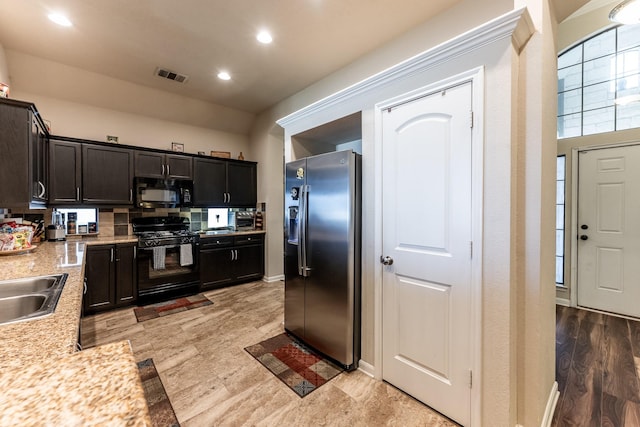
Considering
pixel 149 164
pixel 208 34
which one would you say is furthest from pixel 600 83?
pixel 149 164

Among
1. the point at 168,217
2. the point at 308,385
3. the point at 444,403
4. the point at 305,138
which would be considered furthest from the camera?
the point at 168,217

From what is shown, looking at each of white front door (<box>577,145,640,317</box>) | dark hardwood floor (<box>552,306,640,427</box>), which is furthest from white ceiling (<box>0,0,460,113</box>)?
dark hardwood floor (<box>552,306,640,427</box>)

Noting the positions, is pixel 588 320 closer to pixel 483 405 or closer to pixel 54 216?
pixel 483 405

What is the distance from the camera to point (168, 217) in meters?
4.40

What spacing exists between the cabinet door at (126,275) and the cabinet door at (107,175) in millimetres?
708

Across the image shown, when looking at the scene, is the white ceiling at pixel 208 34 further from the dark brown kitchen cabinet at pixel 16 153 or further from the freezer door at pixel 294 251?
the freezer door at pixel 294 251

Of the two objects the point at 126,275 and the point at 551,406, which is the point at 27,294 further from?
the point at 551,406

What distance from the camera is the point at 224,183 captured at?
4.75m

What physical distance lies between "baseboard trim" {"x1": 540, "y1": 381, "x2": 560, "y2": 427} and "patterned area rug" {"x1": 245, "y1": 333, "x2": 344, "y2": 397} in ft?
4.46

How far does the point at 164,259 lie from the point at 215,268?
0.76m

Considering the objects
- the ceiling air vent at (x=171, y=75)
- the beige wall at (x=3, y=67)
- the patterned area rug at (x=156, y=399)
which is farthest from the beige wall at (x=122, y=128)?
the patterned area rug at (x=156, y=399)

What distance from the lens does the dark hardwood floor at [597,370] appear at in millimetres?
1815

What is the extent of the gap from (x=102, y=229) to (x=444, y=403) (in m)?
4.56

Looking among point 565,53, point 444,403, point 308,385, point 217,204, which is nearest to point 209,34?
point 217,204
